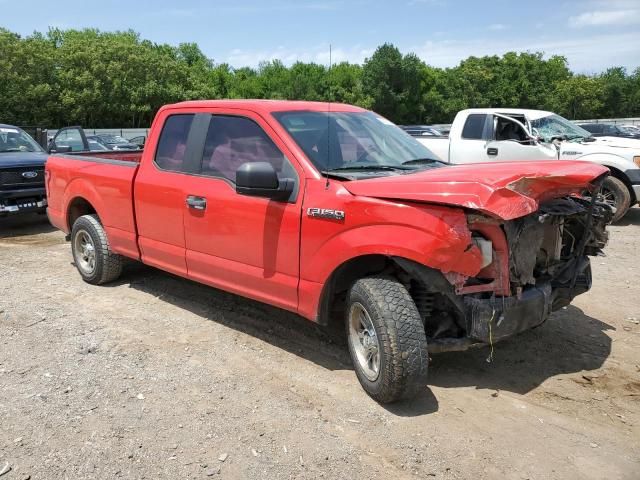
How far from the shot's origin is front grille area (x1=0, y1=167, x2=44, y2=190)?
9.30 meters

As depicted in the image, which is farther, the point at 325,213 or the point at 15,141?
the point at 15,141

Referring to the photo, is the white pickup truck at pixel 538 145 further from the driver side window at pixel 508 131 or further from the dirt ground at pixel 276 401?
the dirt ground at pixel 276 401

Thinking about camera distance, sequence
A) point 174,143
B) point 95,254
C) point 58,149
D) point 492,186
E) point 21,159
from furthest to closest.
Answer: point 58,149 < point 21,159 < point 95,254 < point 174,143 < point 492,186

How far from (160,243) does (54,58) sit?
156 ft

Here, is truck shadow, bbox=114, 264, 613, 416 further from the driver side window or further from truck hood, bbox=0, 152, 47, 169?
the driver side window

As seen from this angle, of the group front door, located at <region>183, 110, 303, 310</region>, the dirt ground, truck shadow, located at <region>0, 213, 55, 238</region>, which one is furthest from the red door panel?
truck shadow, located at <region>0, 213, 55, 238</region>

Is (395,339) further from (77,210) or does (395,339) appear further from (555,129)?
(555,129)

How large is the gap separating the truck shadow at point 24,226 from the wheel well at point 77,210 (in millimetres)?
3412

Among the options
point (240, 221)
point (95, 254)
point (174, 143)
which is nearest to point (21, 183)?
point (95, 254)

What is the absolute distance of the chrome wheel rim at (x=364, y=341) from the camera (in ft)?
12.7

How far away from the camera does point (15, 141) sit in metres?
10.8

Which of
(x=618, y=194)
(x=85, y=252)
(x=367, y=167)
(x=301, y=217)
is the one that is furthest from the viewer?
(x=618, y=194)

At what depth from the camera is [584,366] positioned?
4.46 metres

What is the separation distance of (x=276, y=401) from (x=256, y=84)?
6133 centimetres
